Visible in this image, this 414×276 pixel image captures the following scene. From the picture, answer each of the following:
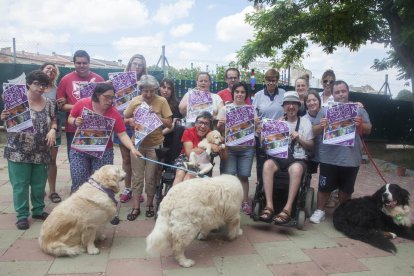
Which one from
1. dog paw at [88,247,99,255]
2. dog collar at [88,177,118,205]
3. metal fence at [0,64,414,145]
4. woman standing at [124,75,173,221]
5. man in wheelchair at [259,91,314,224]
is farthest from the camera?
metal fence at [0,64,414,145]

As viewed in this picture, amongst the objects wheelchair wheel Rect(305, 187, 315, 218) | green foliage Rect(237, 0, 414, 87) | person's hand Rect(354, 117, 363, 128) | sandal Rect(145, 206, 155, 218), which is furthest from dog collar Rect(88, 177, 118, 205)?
green foliage Rect(237, 0, 414, 87)

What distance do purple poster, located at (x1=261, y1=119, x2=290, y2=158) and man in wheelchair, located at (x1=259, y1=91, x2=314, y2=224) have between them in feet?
0.34

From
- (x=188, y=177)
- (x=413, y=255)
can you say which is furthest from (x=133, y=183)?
(x=413, y=255)

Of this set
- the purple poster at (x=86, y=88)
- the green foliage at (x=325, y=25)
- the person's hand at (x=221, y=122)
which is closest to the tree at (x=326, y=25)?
the green foliage at (x=325, y=25)

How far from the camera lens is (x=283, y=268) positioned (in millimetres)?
3391

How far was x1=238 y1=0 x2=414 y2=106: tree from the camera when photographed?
6.95 metres

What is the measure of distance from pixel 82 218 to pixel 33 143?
1.27 meters

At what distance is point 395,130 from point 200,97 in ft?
30.8

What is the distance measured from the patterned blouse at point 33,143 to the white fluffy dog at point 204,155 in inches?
69.7

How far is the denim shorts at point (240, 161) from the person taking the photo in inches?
186

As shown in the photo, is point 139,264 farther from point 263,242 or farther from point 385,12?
point 385,12

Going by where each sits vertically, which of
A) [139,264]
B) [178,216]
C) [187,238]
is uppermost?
[178,216]

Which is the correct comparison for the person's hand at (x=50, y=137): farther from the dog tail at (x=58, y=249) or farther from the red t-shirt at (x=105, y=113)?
the dog tail at (x=58, y=249)

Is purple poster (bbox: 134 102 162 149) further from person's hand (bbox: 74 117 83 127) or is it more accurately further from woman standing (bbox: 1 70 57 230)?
woman standing (bbox: 1 70 57 230)
